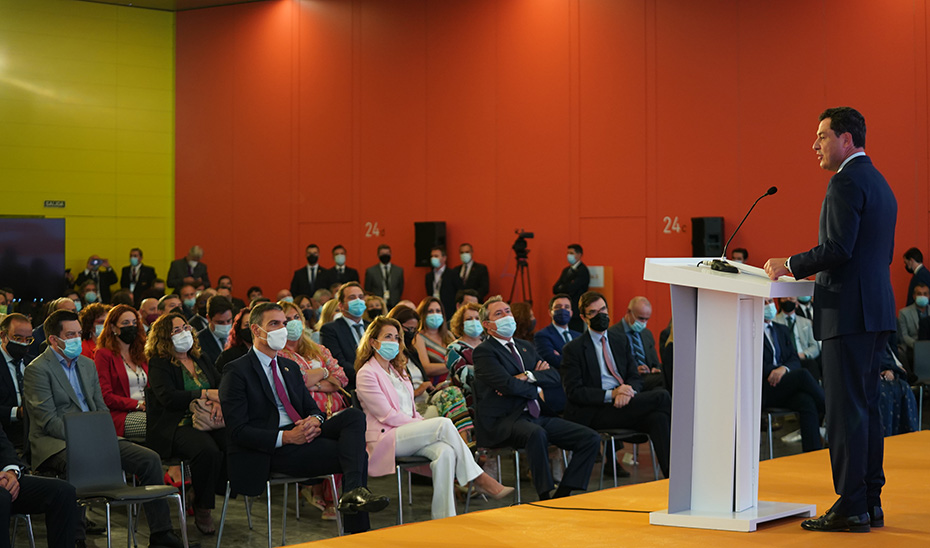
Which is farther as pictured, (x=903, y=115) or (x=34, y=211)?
(x=34, y=211)

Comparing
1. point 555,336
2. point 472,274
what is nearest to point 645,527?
point 555,336

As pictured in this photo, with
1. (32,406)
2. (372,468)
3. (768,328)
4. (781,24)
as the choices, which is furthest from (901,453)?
(781,24)

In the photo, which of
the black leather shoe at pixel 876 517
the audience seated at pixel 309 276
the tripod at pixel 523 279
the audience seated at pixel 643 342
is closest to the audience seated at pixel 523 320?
the audience seated at pixel 643 342

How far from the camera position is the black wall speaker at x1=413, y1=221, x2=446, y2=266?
1368 centimetres

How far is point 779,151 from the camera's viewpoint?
11.3 meters

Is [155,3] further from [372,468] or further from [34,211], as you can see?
[372,468]

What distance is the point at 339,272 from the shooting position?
1386 cm

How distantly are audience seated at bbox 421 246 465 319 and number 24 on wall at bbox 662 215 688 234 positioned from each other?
8.75 feet

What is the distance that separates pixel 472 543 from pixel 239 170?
12893 millimetres

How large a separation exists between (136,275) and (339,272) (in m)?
3.38

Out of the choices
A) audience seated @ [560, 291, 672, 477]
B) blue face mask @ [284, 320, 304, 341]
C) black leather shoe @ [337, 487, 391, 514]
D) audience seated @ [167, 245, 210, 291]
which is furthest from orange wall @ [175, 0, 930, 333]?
black leather shoe @ [337, 487, 391, 514]

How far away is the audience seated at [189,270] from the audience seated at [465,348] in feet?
29.0

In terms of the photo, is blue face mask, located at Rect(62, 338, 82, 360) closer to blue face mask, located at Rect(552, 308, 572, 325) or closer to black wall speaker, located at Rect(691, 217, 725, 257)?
blue face mask, located at Rect(552, 308, 572, 325)

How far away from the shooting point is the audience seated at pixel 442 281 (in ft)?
43.3
